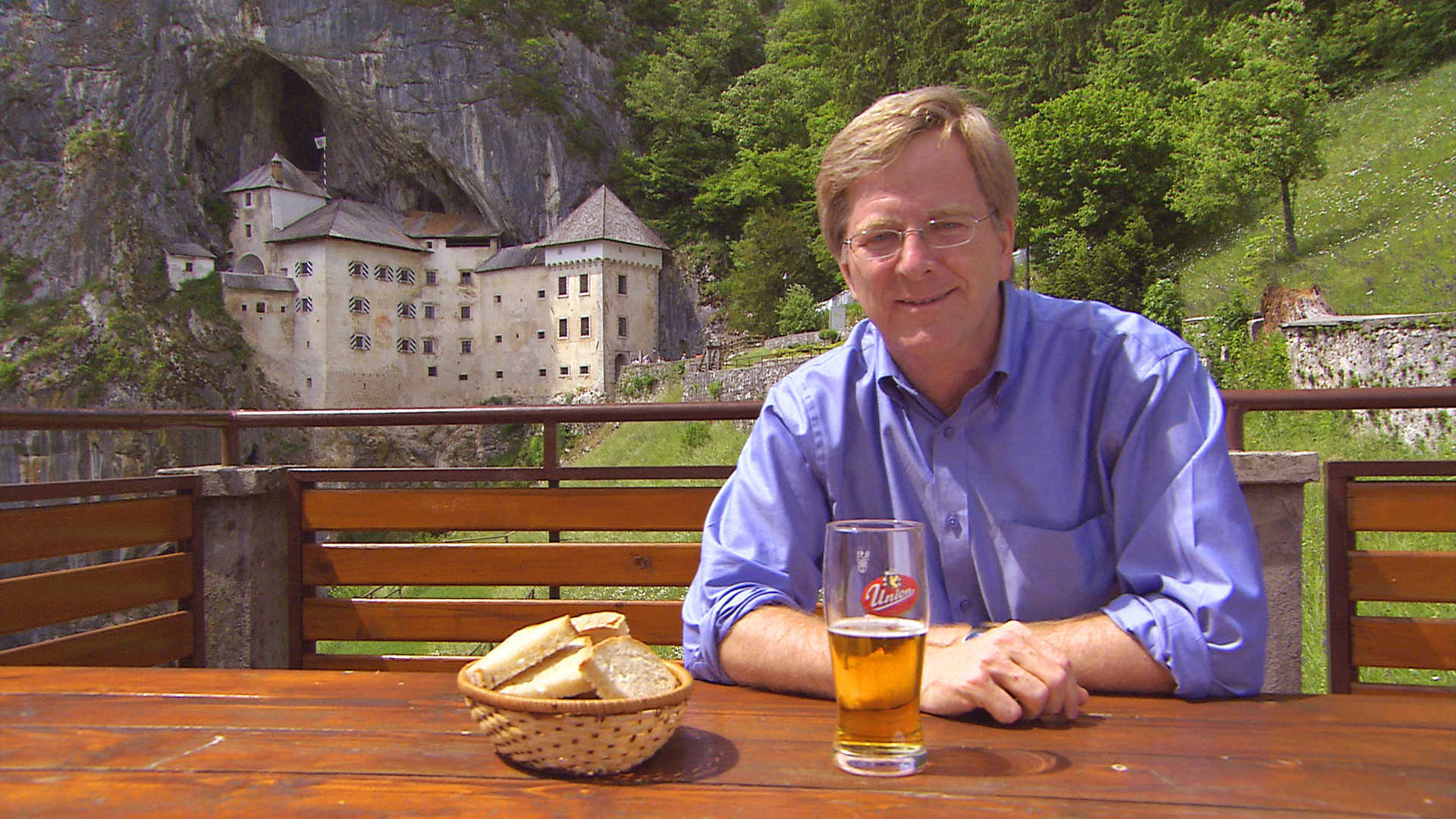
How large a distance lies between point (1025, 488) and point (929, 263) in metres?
0.43

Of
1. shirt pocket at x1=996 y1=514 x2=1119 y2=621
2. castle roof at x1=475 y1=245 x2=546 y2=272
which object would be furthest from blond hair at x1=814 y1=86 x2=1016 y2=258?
castle roof at x1=475 y1=245 x2=546 y2=272

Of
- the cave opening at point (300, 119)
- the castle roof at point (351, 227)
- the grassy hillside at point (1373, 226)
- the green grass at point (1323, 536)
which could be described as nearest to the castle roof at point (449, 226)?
the castle roof at point (351, 227)

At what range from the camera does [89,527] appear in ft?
10.9

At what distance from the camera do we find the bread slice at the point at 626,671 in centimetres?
113

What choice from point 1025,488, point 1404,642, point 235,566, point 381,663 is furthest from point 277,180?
point 1025,488

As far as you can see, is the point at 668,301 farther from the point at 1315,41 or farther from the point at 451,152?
the point at 1315,41

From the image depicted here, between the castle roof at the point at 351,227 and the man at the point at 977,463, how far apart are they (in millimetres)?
44260

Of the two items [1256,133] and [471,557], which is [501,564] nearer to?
[471,557]

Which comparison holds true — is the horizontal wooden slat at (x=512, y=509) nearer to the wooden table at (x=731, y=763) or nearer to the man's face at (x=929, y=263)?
the man's face at (x=929, y=263)

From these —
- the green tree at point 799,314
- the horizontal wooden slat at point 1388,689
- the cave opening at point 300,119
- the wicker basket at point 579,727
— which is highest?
the cave opening at point 300,119

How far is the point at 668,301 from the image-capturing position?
45844mm

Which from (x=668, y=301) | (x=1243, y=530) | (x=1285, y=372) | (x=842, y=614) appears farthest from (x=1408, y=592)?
(x=668, y=301)

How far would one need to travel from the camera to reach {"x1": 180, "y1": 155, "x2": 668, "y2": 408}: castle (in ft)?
141

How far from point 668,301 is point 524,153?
912cm
